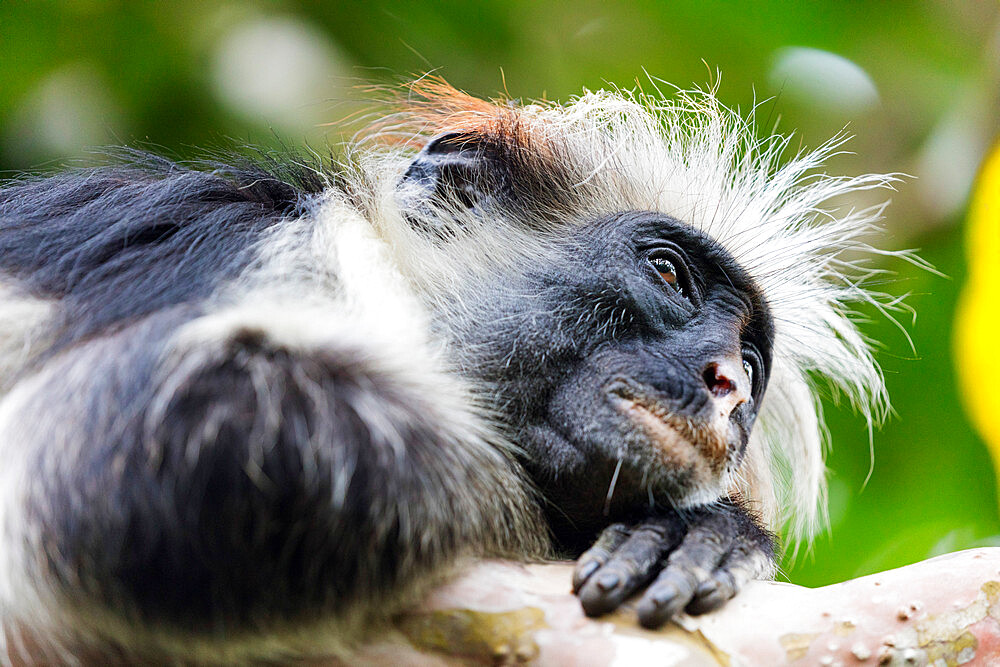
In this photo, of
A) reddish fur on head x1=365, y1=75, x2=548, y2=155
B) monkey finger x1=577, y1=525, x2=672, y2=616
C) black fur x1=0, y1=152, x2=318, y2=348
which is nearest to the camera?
monkey finger x1=577, y1=525, x2=672, y2=616

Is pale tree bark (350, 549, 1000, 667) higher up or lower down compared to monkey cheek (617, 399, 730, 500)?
lower down

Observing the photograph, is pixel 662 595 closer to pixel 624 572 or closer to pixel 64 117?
pixel 624 572

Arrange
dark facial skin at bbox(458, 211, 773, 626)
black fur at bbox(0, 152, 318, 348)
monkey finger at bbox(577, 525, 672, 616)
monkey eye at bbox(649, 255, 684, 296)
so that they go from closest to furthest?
monkey finger at bbox(577, 525, 672, 616), black fur at bbox(0, 152, 318, 348), dark facial skin at bbox(458, 211, 773, 626), monkey eye at bbox(649, 255, 684, 296)

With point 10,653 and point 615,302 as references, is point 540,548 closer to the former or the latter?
point 615,302

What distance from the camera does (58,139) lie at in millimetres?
3898

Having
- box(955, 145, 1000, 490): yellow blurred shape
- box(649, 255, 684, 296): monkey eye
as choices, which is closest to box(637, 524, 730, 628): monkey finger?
box(649, 255, 684, 296): monkey eye

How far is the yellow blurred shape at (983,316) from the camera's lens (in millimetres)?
3861

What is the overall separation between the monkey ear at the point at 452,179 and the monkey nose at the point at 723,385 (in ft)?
2.37

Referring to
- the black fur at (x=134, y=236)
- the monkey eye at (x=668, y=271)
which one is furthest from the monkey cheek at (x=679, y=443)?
the black fur at (x=134, y=236)

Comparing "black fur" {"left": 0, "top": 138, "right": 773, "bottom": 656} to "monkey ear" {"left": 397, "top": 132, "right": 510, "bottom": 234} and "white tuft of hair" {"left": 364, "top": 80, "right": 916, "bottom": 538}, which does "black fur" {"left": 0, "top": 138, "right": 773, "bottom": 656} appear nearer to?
"monkey ear" {"left": 397, "top": 132, "right": 510, "bottom": 234}

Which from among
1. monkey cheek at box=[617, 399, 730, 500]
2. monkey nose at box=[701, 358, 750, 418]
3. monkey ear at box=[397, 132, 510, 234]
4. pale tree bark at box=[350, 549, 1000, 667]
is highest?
monkey ear at box=[397, 132, 510, 234]

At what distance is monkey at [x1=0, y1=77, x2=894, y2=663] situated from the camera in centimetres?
145

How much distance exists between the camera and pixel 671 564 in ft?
5.65

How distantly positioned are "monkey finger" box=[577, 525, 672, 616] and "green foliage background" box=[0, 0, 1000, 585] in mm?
2282
